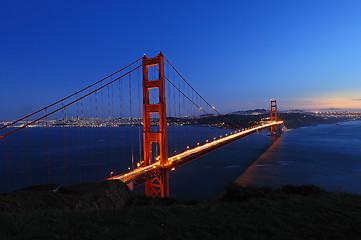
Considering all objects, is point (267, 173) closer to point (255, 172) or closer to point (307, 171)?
point (255, 172)

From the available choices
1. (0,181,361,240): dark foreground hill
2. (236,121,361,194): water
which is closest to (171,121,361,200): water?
(236,121,361,194): water

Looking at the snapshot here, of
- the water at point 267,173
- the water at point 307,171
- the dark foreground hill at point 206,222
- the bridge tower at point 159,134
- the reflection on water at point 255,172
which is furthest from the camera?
the reflection on water at point 255,172

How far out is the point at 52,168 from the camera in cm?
3141

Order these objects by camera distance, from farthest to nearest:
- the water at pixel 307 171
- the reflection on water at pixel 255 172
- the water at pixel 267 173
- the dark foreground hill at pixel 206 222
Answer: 1. the reflection on water at pixel 255 172
2. the water at pixel 307 171
3. the water at pixel 267 173
4. the dark foreground hill at pixel 206 222

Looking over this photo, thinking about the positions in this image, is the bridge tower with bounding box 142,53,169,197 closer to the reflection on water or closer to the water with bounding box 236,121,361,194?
the reflection on water

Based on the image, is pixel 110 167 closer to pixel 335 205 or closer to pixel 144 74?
pixel 144 74

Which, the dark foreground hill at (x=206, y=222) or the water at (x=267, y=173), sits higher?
the dark foreground hill at (x=206, y=222)

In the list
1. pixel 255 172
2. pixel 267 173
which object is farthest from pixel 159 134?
pixel 267 173

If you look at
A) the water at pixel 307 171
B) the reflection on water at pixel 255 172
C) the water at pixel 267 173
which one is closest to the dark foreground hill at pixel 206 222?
the water at pixel 267 173

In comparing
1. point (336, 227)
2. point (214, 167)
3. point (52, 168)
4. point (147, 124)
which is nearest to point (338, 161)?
point (214, 167)

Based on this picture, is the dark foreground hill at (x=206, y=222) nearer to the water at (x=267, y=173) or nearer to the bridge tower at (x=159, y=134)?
the bridge tower at (x=159, y=134)

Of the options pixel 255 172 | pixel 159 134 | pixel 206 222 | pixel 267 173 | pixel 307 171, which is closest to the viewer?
pixel 206 222

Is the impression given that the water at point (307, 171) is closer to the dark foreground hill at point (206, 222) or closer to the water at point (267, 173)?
the water at point (267, 173)

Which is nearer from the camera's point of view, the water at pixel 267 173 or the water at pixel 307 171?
the water at pixel 267 173
